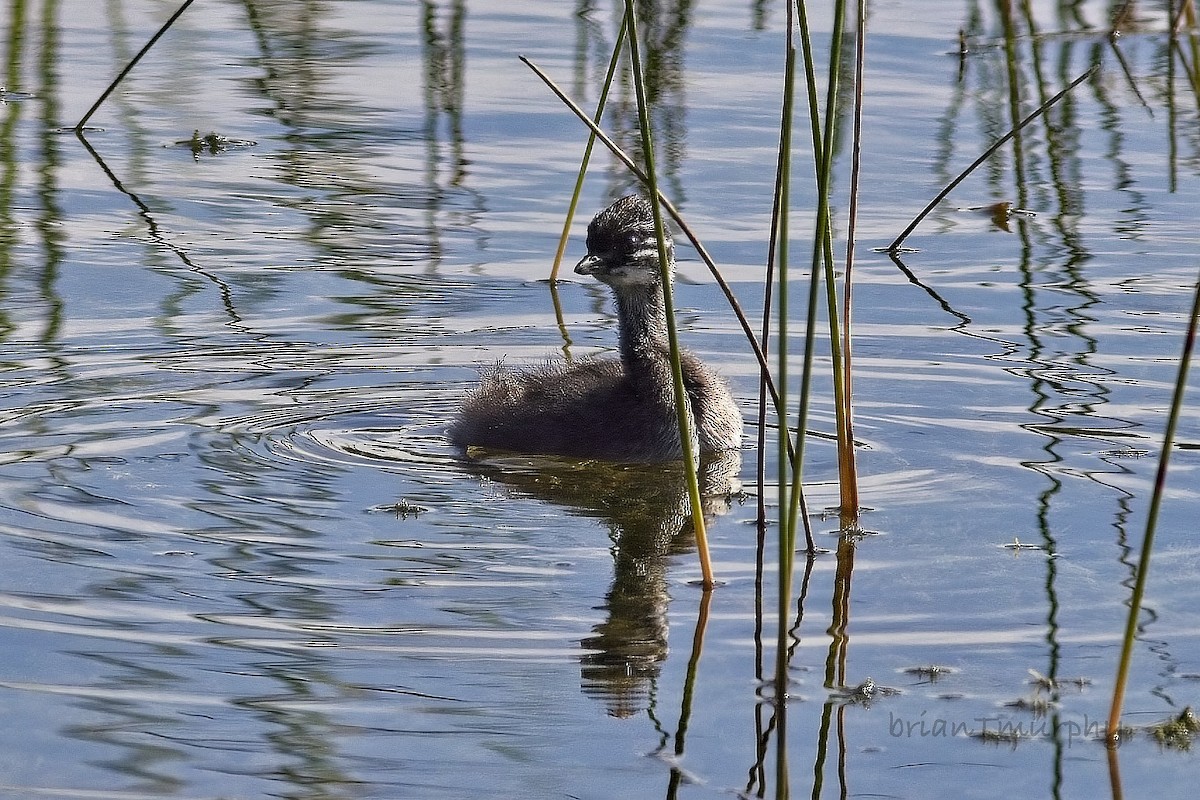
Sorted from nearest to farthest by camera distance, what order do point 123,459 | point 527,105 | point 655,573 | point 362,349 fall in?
point 655,573, point 123,459, point 362,349, point 527,105

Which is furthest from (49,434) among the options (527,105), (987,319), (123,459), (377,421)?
(527,105)

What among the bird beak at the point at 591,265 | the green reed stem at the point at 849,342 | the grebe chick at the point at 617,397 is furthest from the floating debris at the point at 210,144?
the green reed stem at the point at 849,342

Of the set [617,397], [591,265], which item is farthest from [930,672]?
[591,265]

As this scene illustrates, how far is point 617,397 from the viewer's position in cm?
773

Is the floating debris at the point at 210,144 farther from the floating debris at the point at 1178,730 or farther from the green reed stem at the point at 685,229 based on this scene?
the floating debris at the point at 1178,730

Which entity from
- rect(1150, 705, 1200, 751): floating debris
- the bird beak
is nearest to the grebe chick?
the bird beak

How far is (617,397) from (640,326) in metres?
0.41

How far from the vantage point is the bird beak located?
7789 mm

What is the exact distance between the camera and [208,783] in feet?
14.4

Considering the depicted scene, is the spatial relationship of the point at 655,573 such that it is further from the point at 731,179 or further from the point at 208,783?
the point at 731,179

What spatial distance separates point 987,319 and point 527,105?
5.13 metres

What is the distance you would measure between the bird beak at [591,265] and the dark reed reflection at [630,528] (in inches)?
31.2

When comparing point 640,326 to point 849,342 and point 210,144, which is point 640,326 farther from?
point 210,144

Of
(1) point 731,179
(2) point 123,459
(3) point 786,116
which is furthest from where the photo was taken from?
(1) point 731,179
